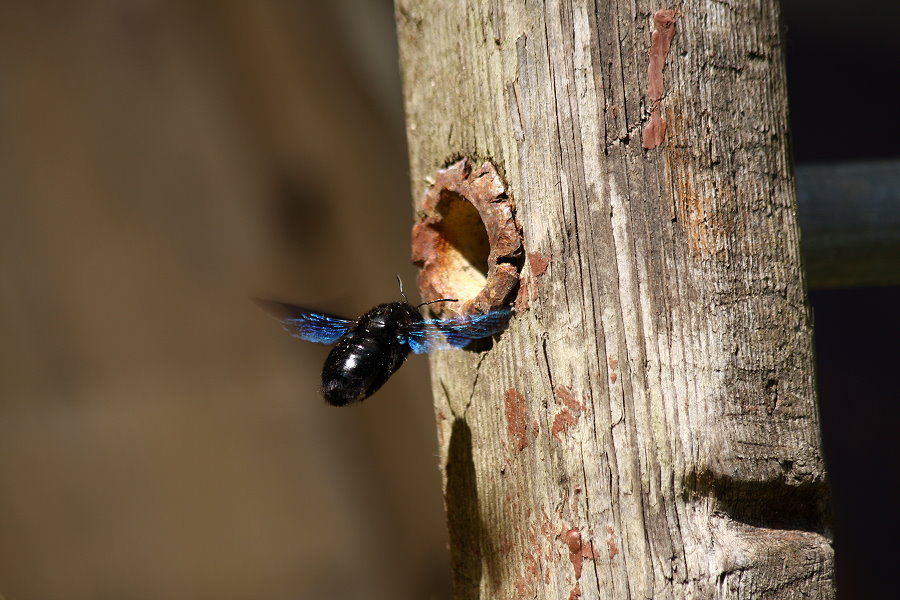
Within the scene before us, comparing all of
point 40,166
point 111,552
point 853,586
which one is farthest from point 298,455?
point 853,586

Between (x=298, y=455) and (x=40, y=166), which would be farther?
(x=298, y=455)

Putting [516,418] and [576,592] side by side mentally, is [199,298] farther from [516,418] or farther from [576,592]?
[576,592]

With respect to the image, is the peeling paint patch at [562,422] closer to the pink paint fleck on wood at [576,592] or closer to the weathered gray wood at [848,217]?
the pink paint fleck on wood at [576,592]

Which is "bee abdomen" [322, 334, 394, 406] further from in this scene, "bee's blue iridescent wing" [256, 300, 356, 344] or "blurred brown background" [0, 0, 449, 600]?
"blurred brown background" [0, 0, 449, 600]

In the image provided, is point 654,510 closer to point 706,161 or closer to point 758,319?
point 758,319

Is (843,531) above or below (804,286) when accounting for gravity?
below

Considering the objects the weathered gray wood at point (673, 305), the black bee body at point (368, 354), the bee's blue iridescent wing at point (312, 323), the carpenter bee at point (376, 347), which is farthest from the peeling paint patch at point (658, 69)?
the bee's blue iridescent wing at point (312, 323)
